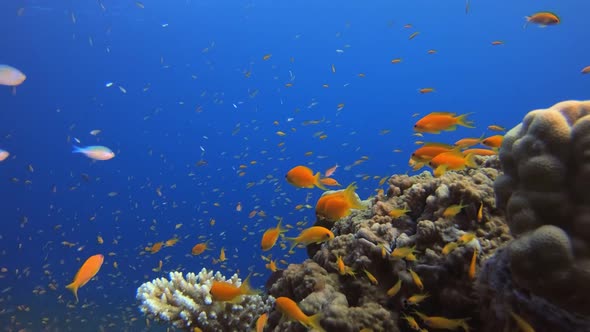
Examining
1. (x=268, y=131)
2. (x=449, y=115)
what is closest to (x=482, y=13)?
(x=268, y=131)

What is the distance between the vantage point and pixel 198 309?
5148 millimetres

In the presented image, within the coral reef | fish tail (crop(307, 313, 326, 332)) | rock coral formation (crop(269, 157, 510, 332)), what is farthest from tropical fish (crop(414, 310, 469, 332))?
fish tail (crop(307, 313, 326, 332))

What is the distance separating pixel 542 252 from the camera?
2568 mm

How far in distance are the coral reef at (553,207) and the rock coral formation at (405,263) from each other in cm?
65

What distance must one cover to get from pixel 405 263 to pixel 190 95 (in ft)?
163

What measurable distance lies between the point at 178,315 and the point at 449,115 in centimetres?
438

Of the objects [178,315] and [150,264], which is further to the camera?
[150,264]

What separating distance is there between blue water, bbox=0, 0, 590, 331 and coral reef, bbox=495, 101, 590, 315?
21.9m

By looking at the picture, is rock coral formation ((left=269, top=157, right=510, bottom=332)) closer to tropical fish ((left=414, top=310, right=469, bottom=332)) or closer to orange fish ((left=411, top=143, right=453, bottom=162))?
tropical fish ((left=414, top=310, right=469, bottom=332))

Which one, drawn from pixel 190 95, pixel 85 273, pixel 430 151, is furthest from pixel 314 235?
pixel 190 95

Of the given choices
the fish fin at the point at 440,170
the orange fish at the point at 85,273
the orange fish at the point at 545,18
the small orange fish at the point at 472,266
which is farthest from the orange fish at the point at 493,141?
the orange fish at the point at 85,273

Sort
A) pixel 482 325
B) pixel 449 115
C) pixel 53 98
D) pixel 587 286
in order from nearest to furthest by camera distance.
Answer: pixel 587 286 → pixel 482 325 → pixel 449 115 → pixel 53 98

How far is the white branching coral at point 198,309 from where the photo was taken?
511 centimetres

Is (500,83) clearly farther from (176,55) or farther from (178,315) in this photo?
(178,315)
